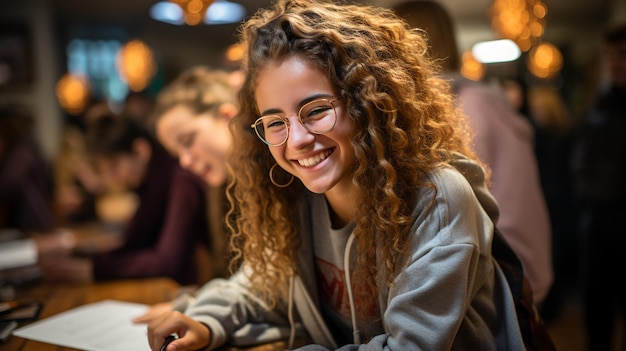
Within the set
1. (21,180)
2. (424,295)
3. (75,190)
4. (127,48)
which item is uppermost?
(127,48)

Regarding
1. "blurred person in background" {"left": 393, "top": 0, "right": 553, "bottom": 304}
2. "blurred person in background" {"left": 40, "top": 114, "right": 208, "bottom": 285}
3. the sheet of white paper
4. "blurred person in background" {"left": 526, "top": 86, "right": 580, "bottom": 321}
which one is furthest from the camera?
"blurred person in background" {"left": 526, "top": 86, "right": 580, "bottom": 321}

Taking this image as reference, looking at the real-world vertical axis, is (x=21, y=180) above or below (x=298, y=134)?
below

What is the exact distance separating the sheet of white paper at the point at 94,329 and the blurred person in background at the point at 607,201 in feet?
7.71

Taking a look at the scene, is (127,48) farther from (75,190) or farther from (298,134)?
(298,134)

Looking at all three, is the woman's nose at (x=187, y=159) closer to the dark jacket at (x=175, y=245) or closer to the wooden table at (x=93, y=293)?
the dark jacket at (x=175, y=245)

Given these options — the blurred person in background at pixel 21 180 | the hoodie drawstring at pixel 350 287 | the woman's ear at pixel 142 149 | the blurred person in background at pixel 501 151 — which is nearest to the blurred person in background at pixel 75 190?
the blurred person in background at pixel 21 180

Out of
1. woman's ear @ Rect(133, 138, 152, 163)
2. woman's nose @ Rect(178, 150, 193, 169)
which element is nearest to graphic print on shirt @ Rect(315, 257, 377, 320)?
woman's nose @ Rect(178, 150, 193, 169)

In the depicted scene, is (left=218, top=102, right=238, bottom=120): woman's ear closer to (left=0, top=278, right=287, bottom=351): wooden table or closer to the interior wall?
(left=0, top=278, right=287, bottom=351): wooden table

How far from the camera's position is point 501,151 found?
1934mm

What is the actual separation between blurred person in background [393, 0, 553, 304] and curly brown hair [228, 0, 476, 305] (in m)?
0.62

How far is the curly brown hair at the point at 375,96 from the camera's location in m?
1.14

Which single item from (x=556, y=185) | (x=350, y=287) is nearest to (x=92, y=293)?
(x=350, y=287)

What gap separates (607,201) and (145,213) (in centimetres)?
229

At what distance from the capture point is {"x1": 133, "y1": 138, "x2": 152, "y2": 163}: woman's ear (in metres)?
2.91
